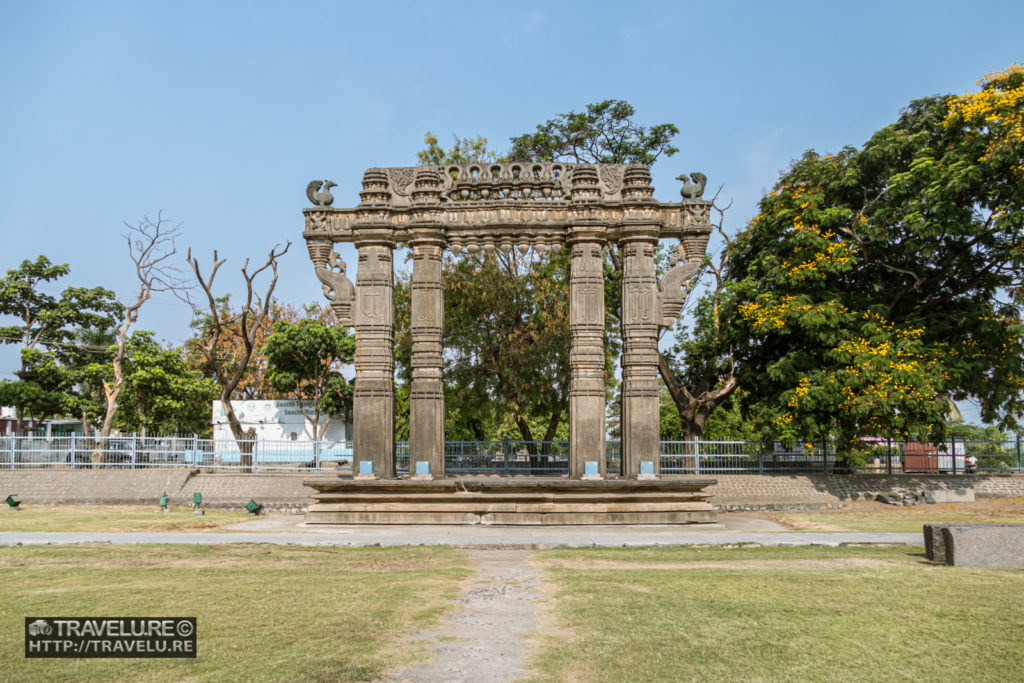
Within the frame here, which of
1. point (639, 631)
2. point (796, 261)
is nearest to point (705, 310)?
point (796, 261)

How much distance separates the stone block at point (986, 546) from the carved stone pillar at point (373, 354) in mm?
9384

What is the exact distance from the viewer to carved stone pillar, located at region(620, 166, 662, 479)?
14352mm

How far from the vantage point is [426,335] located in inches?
575

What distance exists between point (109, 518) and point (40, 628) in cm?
1038

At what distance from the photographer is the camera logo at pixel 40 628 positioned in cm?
549

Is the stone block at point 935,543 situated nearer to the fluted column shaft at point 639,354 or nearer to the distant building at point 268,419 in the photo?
the fluted column shaft at point 639,354

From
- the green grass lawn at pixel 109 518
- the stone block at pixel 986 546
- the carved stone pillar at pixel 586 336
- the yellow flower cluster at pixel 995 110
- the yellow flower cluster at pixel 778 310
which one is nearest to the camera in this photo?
the stone block at pixel 986 546

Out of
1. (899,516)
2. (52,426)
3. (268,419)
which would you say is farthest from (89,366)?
(899,516)

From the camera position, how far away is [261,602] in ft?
22.1

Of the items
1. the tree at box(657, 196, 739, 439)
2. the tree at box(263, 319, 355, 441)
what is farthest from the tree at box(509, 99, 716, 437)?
the tree at box(263, 319, 355, 441)

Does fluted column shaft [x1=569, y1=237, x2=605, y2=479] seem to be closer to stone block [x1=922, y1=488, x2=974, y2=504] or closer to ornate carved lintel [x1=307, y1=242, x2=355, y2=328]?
ornate carved lintel [x1=307, y1=242, x2=355, y2=328]

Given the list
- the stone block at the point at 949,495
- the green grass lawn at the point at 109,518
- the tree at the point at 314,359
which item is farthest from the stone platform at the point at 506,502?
the tree at the point at 314,359

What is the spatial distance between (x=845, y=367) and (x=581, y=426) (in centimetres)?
809

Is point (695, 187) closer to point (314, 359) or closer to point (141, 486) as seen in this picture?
point (141, 486)
